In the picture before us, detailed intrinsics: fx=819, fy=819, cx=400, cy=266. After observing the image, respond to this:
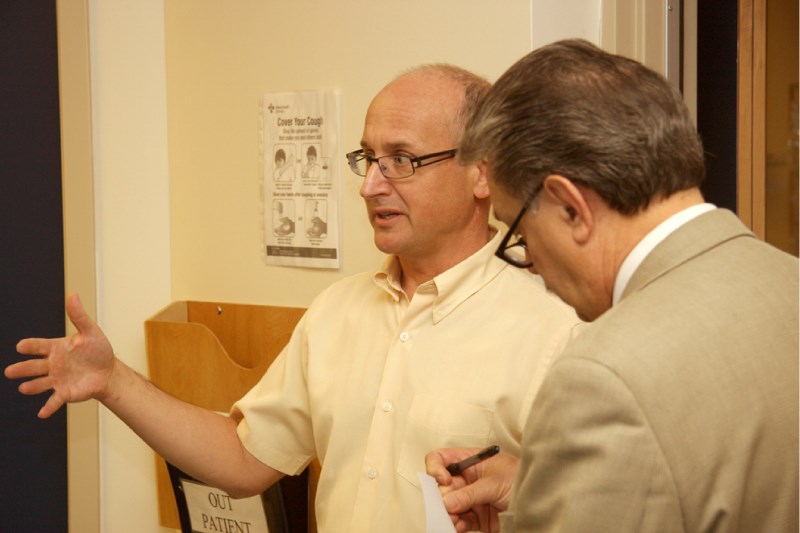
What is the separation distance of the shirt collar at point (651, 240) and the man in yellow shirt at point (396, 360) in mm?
535

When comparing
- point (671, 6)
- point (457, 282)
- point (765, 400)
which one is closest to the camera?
point (765, 400)

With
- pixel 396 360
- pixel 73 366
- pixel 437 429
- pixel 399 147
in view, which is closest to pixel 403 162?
pixel 399 147

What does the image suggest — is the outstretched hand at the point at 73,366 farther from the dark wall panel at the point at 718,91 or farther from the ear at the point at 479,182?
the dark wall panel at the point at 718,91

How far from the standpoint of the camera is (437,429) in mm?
1447

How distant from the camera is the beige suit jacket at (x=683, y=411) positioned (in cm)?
81

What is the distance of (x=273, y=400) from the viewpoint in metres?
1.67

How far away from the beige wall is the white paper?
0.92 metres

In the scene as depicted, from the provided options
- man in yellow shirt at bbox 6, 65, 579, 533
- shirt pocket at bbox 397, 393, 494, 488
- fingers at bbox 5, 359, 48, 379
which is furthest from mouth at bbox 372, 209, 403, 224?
fingers at bbox 5, 359, 48, 379

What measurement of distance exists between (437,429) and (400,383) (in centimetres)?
12

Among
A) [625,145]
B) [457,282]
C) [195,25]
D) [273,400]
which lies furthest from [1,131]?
[625,145]

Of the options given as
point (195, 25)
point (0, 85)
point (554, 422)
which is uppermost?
point (195, 25)

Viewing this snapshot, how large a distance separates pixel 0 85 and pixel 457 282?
169 cm

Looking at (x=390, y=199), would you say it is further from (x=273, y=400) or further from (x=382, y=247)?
(x=273, y=400)

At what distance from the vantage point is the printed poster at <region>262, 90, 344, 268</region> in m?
2.07
